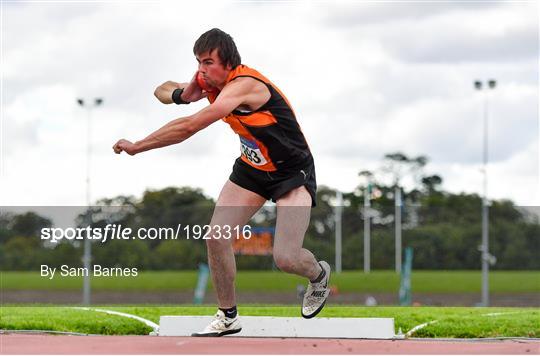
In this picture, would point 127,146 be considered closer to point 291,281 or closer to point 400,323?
point 400,323

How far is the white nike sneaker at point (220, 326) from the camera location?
844cm

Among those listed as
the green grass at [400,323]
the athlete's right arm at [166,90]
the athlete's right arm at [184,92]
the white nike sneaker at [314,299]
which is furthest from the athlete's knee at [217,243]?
the green grass at [400,323]

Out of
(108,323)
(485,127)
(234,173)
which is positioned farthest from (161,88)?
(485,127)

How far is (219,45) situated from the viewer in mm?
7660

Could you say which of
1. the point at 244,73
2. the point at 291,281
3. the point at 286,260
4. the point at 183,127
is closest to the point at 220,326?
the point at 286,260

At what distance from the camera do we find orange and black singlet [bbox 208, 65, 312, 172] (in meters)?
7.79

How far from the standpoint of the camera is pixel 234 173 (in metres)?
8.23

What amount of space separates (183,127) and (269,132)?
27.9 inches

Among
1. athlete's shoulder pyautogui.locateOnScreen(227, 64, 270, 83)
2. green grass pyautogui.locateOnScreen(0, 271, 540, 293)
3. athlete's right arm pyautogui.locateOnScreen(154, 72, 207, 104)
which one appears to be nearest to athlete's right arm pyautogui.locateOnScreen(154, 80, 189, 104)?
athlete's right arm pyautogui.locateOnScreen(154, 72, 207, 104)

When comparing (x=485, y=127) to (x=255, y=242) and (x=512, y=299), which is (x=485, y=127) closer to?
(x=512, y=299)

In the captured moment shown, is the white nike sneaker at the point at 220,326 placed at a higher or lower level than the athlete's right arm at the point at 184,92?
lower

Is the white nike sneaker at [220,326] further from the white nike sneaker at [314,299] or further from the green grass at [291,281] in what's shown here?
the green grass at [291,281]

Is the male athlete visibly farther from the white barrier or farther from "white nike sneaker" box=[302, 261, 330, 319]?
the white barrier

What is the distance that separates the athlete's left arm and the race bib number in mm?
456
